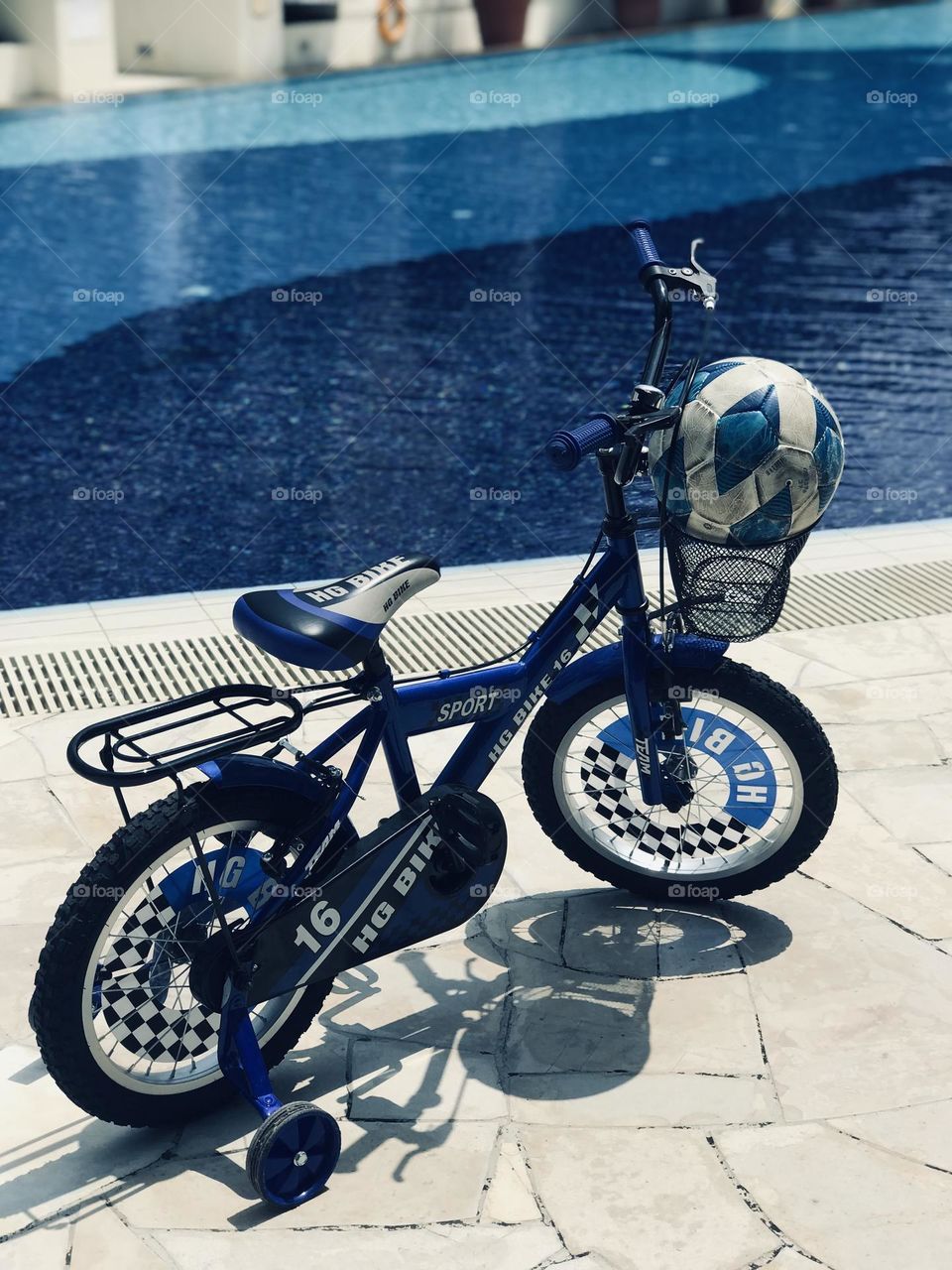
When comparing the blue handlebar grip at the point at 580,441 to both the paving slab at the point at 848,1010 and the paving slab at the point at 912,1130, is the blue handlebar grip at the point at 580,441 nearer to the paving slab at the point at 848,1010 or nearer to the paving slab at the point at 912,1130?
the paving slab at the point at 848,1010

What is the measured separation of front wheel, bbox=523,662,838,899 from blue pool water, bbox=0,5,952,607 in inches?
112

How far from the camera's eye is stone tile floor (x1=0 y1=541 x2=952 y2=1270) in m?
2.82

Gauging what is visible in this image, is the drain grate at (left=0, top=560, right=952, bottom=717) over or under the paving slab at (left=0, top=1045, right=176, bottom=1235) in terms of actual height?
over

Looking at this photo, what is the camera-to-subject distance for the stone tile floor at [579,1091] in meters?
2.82

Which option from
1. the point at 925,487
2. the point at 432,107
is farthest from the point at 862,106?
the point at 925,487

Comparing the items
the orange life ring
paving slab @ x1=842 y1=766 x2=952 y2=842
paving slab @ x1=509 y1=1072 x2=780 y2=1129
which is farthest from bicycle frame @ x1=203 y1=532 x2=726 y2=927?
the orange life ring

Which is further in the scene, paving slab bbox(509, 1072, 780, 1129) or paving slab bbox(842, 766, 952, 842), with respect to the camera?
paving slab bbox(842, 766, 952, 842)

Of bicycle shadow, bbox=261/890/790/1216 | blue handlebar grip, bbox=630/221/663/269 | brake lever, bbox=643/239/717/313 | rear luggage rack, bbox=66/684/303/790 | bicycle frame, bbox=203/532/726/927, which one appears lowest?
bicycle shadow, bbox=261/890/790/1216

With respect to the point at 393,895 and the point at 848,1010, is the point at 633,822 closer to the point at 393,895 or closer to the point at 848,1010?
the point at 848,1010

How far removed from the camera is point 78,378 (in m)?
8.94

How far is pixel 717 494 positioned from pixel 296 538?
148 inches

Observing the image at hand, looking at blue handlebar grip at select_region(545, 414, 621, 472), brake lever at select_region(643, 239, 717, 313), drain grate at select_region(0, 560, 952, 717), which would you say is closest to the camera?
blue handlebar grip at select_region(545, 414, 621, 472)

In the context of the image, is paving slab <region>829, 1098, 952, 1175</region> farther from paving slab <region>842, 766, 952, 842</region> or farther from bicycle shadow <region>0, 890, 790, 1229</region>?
paving slab <region>842, 766, 952, 842</region>

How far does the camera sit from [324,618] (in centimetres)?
299
